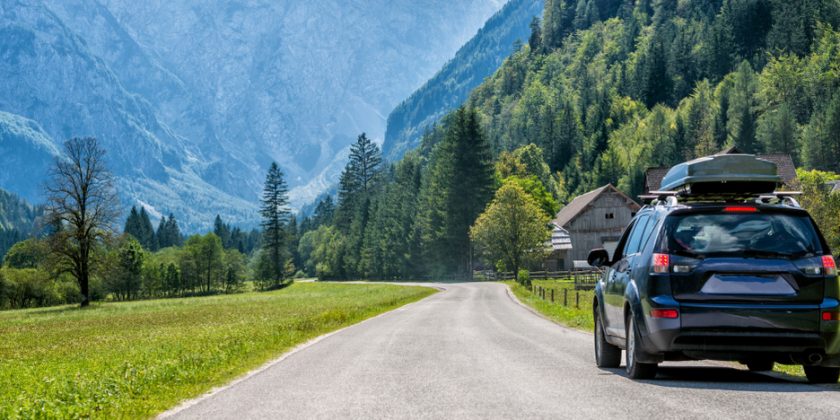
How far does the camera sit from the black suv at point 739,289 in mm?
9859

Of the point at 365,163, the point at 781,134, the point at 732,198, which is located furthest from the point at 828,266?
the point at 365,163

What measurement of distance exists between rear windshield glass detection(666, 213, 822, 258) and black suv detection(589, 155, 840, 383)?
13 millimetres

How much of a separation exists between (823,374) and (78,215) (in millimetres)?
66011

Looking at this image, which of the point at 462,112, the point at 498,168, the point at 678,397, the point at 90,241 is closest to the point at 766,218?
the point at 678,397

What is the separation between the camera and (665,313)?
33.2ft

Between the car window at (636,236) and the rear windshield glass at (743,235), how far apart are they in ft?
4.16

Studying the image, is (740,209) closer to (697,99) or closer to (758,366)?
(758,366)

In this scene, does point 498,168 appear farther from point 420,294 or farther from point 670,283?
point 670,283

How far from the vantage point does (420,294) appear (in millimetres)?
63719

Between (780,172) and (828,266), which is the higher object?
(780,172)

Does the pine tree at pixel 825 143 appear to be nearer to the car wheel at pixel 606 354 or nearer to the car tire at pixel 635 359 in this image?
the car wheel at pixel 606 354

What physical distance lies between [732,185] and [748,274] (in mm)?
1748

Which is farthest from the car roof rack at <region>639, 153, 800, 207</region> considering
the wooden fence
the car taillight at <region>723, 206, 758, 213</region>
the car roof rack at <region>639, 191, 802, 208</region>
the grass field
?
the wooden fence

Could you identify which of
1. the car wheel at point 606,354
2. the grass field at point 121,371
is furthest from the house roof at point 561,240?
the car wheel at point 606,354
